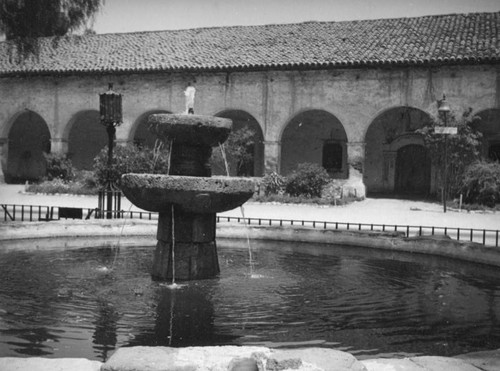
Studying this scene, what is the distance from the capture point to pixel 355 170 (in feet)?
72.9

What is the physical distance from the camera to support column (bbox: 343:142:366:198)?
21.9 metres

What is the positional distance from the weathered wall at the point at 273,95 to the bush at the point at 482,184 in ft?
8.65

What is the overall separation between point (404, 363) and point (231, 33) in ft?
80.8

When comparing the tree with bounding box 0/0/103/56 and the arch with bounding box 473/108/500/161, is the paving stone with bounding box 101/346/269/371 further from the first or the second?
the arch with bounding box 473/108/500/161

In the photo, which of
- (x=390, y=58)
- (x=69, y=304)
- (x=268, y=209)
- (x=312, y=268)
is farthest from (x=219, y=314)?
(x=390, y=58)

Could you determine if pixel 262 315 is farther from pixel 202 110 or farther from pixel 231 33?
pixel 231 33

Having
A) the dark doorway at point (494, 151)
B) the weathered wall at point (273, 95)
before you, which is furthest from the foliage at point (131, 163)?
the dark doorway at point (494, 151)

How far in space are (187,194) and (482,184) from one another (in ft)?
49.5

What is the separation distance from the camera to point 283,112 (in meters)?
23.2

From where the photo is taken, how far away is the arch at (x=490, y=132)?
76.0 feet

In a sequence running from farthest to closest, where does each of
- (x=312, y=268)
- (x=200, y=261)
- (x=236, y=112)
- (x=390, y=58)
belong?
(x=236, y=112)
(x=390, y=58)
(x=312, y=268)
(x=200, y=261)

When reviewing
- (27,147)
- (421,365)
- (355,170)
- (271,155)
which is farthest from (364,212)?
(27,147)

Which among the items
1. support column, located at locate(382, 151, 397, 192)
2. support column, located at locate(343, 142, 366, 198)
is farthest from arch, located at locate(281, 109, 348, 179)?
support column, located at locate(343, 142, 366, 198)

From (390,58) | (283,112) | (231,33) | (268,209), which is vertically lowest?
(268,209)
